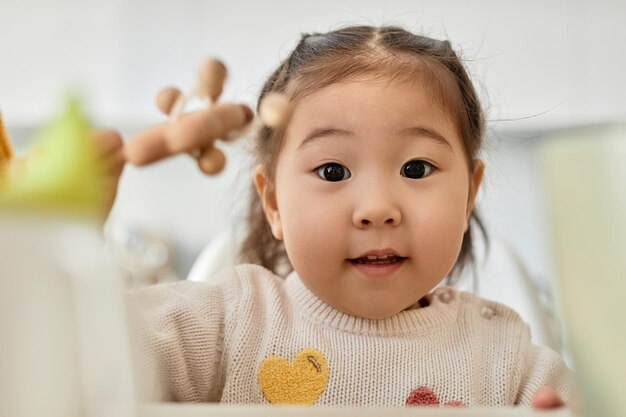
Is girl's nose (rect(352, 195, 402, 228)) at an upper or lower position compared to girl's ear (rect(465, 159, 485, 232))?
upper

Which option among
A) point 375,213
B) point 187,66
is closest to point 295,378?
point 375,213

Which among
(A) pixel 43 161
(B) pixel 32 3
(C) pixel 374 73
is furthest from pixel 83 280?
(B) pixel 32 3

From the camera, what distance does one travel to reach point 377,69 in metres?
0.64

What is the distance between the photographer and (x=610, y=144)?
0.37 meters

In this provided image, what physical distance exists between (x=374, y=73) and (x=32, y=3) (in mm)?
1702

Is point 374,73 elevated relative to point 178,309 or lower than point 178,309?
elevated

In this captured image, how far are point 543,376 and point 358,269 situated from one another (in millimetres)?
190

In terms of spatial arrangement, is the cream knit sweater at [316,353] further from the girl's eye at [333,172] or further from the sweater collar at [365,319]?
the girl's eye at [333,172]

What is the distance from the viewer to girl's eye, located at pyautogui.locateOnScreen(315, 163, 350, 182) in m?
0.60

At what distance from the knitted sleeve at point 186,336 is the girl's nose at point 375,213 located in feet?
0.47

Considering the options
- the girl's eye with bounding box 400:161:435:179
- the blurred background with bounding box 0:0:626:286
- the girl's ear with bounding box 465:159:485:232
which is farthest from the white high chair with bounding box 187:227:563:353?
the blurred background with bounding box 0:0:626:286

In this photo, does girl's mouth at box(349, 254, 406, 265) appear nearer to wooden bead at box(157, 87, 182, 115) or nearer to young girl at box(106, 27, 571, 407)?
young girl at box(106, 27, 571, 407)

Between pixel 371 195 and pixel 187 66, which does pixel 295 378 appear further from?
pixel 187 66

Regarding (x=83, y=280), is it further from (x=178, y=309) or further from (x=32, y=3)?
(x=32, y=3)
